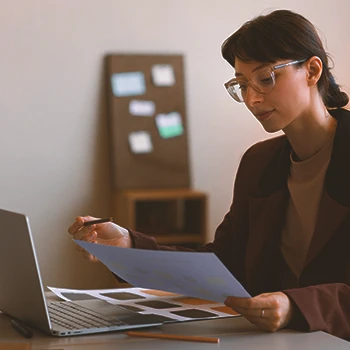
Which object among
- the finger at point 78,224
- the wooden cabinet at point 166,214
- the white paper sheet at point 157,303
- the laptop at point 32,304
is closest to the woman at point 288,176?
the finger at point 78,224

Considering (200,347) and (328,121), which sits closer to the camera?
(200,347)

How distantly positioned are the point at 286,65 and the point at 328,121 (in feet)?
0.74

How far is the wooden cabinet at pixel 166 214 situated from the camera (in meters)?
4.39

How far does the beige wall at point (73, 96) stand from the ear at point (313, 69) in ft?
8.83

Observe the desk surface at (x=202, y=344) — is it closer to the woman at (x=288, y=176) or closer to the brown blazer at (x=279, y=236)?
the brown blazer at (x=279, y=236)

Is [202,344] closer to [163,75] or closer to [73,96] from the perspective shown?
[73,96]

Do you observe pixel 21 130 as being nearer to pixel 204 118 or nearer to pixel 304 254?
pixel 204 118

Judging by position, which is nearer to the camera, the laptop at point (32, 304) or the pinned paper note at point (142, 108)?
the laptop at point (32, 304)

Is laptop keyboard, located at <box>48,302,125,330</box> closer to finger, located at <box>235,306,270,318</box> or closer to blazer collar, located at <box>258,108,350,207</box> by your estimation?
finger, located at <box>235,306,270,318</box>

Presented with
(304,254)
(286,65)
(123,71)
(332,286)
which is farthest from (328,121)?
(123,71)

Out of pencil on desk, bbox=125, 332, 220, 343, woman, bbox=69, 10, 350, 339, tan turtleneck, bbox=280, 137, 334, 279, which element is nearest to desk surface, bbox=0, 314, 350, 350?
pencil on desk, bbox=125, 332, 220, 343

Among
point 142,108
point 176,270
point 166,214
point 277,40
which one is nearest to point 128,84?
point 142,108

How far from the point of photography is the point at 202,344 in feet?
4.54

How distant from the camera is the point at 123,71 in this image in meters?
4.52
